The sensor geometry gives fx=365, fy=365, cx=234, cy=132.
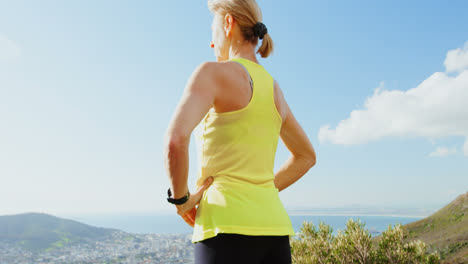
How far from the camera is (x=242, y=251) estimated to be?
52.2 inches

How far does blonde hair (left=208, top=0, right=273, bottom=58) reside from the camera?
5.30 feet

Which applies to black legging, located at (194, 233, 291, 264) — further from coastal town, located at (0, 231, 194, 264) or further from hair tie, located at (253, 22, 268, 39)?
coastal town, located at (0, 231, 194, 264)

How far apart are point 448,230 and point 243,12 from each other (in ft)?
48.5

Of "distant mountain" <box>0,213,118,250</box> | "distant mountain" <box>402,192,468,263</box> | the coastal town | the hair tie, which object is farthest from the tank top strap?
"distant mountain" <box>0,213,118,250</box>

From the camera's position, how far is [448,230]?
13.4m

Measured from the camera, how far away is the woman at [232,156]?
4.29 feet

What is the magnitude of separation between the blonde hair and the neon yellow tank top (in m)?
0.26

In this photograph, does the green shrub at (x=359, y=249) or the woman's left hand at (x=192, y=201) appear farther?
the green shrub at (x=359, y=249)

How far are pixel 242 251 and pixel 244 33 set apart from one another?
3.09 feet

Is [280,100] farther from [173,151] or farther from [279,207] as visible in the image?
[173,151]

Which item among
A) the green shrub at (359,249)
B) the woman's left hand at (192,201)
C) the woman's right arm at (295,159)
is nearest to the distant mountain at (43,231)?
the green shrub at (359,249)

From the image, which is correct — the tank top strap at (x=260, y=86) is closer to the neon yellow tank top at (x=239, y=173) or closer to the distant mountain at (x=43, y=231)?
the neon yellow tank top at (x=239, y=173)

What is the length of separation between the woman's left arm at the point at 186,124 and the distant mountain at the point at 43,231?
171ft

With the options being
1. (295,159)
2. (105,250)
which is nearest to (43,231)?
(105,250)
